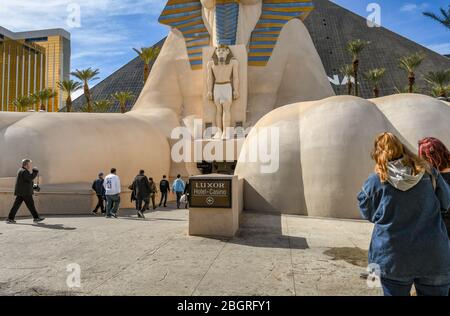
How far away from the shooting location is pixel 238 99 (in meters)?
17.7

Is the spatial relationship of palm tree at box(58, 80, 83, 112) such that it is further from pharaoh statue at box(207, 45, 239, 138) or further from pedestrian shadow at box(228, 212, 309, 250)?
pedestrian shadow at box(228, 212, 309, 250)

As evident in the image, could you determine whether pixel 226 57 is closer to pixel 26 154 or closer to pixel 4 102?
pixel 26 154

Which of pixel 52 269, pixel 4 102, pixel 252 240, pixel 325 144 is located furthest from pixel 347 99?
pixel 4 102

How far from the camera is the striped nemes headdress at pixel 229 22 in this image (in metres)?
18.5

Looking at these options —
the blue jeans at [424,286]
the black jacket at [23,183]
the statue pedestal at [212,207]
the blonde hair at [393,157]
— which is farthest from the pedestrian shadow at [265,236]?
the black jacket at [23,183]

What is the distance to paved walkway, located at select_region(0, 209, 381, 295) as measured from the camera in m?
3.30

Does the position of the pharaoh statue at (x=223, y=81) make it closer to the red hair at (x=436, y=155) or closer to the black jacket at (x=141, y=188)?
the black jacket at (x=141, y=188)

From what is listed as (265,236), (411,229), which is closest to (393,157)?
(411,229)

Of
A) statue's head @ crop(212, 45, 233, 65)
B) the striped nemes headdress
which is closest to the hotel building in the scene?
the striped nemes headdress

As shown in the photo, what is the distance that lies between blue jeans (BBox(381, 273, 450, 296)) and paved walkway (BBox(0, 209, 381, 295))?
118 cm

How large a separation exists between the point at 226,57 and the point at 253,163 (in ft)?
32.7

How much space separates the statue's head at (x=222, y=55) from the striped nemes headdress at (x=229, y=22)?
107cm

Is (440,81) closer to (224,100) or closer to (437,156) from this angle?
(224,100)
